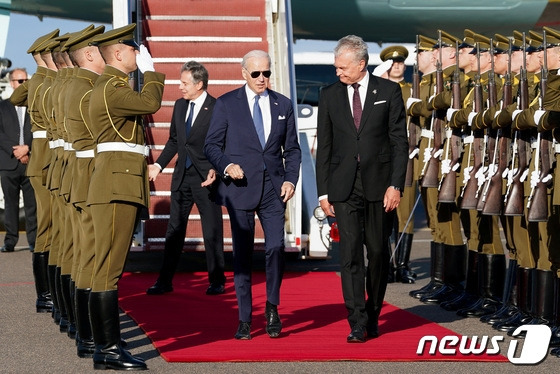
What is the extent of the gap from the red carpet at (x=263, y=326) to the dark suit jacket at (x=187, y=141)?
1013 millimetres

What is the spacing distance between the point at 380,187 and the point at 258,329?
4.09 feet

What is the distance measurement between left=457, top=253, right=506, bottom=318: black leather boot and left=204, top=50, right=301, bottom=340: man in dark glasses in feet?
5.94

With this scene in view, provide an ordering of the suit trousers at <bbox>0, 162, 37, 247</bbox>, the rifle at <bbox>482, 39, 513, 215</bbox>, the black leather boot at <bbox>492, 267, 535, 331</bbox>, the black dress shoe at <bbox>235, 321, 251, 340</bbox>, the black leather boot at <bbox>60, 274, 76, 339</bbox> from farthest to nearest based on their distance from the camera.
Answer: the suit trousers at <bbox>0, 162, 37, 247</bbox>, the rifle at <bbox>482, 39, 513, 215</bbox>, the black leather boot at <bbox>492, 267, 535, 331</bbox>, the black leather boot at <bbox>60, 274, 76, 339</bbox>, the black dress shoe at <bbox>235, 321, 251, 340</bbox>

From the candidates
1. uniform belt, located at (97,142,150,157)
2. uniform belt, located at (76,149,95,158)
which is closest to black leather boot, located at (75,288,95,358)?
uniform belt, located at (76,149,95,158)

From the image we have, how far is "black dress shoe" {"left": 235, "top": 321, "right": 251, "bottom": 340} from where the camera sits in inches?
296

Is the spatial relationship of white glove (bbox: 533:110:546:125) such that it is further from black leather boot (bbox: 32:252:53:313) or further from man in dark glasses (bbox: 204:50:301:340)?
black leather boot (bbox: 32:252:53:313)

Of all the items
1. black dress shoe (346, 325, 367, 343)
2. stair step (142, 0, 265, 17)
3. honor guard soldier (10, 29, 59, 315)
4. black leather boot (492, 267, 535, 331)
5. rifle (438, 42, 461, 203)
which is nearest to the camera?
black dress shoe (346, 325, 367, 343)

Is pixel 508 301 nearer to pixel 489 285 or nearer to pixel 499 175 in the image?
pixel 489 285

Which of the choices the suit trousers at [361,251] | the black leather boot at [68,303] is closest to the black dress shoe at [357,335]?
the suit trousers at [361,251]

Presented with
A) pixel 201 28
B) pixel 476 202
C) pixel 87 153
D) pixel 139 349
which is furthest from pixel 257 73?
pixel 201 28

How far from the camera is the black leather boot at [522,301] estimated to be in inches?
314

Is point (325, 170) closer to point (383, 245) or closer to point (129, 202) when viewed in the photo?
point (383, 245)

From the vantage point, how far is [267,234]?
25.1 feet

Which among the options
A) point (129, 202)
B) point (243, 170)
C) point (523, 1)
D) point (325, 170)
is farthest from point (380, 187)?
point (523, 1)
